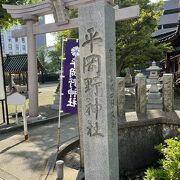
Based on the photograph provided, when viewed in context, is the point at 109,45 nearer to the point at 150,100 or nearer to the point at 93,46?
the point at 93,46

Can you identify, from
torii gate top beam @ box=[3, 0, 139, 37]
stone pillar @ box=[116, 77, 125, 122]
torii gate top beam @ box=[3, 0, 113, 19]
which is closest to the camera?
stone pillar @ box=[116, 77, 125, 122]

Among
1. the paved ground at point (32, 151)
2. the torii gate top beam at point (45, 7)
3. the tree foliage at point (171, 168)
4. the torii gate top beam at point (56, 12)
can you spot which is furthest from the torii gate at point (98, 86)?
the torii gate top beam at point (45, 7)

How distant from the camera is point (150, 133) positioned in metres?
5.95

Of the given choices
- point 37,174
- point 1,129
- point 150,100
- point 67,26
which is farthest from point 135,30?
point 37,174

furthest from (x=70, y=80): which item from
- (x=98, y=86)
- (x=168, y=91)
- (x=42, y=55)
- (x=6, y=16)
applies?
(x=42, y=55)

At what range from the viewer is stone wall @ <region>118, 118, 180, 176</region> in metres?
5.69

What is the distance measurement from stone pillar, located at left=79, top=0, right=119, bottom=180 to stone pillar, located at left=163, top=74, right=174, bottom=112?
2.90 metres

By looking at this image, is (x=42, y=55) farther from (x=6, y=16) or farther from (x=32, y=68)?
(x=32, y=68)

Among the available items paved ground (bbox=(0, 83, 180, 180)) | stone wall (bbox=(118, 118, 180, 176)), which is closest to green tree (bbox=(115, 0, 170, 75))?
paved ground (bbox=(0, 83, 180, 180))

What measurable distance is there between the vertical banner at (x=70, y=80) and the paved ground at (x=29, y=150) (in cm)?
120

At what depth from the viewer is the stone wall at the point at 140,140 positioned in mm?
5691

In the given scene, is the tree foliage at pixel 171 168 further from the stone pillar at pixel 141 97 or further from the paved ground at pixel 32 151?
the stone pillar at pixel 141 97

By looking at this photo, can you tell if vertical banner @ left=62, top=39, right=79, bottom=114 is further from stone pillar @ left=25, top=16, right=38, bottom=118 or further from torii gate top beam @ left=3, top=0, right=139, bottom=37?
stone pillar @ left=25, top=16, right=38, bottom=118

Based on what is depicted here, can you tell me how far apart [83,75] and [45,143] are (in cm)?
420
